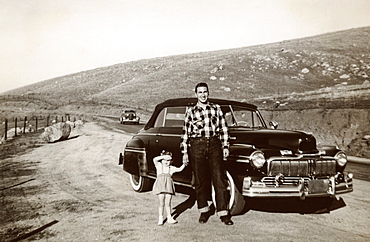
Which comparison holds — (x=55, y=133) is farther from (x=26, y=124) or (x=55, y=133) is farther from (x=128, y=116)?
(x=128, y=116)

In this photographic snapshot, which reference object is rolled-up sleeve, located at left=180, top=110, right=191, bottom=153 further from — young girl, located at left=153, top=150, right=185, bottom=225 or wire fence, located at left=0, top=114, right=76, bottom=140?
wire fence, located at left=0, top=114, right=76, bottom=140

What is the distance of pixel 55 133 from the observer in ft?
17.2

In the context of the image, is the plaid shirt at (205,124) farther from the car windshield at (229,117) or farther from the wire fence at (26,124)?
the wire fence at (26,124)

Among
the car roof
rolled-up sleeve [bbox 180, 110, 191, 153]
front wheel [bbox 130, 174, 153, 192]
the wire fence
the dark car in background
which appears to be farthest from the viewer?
the dark car in background

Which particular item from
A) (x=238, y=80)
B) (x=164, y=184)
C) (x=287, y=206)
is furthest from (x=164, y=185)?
(x=238, y=80)

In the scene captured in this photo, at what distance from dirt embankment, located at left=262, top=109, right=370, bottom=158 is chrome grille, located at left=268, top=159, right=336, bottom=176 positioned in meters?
3.39

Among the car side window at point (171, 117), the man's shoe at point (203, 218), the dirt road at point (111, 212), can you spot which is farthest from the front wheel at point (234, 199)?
the car side window at point (171, 117)

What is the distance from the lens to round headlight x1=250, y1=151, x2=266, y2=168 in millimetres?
3191

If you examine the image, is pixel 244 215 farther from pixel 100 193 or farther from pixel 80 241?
pixel 100 193

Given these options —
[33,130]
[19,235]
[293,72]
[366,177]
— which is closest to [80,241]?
[19,235]

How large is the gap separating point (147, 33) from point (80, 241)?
3516mm

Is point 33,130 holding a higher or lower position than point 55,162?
higher

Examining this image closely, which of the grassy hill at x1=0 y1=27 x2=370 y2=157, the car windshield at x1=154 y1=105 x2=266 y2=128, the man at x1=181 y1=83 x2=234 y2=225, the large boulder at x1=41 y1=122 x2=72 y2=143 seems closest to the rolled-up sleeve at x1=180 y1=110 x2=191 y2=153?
the man at x1=181 y1=83 x2=234 y2=225

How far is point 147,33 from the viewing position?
5.12 metres
